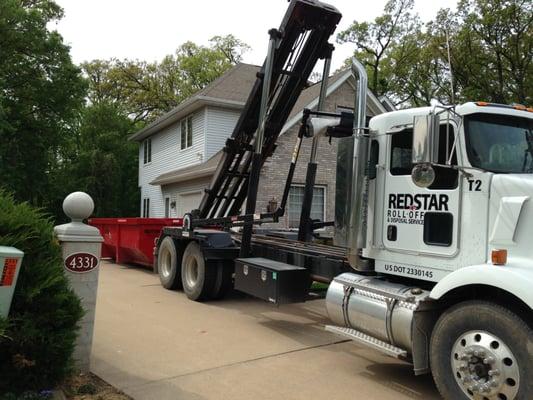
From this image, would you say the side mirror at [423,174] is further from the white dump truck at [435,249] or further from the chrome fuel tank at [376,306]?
the chrome fuel tank at [376,306]

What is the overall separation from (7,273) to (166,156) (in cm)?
2004

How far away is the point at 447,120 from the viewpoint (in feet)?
15.3

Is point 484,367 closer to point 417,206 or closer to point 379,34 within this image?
point 417,206

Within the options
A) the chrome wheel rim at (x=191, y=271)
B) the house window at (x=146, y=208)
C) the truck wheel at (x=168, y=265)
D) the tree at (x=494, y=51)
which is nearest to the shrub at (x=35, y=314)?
the chrome wheel rim at (x=191, y=271)

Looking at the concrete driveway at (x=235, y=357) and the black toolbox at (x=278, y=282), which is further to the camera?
the black toolbox at (x=278, y=282)

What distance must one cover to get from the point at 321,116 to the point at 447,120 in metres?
2.74

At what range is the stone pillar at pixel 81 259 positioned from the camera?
192 inches

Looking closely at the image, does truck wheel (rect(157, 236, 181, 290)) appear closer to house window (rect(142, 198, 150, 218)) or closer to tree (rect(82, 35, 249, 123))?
house window (rect(142, 198, 150, 218))

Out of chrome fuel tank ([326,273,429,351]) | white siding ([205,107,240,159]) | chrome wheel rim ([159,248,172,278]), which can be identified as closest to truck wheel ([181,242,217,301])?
chrome wheel rim ([159,248,172,278])

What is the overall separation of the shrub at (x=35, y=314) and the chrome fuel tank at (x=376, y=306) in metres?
2.64

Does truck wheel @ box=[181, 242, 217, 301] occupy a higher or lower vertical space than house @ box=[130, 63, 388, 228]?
lower

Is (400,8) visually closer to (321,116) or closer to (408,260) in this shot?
(321,116)

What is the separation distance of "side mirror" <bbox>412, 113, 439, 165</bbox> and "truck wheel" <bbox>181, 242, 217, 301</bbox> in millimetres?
5135

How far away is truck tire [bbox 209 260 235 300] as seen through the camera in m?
8.88
